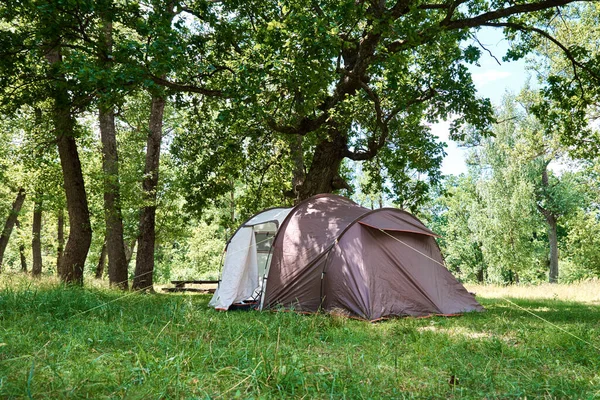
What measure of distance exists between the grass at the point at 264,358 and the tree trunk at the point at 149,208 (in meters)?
5.55

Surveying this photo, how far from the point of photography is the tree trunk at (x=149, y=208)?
11492 millimetres

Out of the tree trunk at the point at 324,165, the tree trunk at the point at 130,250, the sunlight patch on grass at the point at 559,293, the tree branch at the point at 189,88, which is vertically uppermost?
the tree branch at the point at 189,88

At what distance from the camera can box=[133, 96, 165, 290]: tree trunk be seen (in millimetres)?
11492

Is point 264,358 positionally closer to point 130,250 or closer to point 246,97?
point 246,97

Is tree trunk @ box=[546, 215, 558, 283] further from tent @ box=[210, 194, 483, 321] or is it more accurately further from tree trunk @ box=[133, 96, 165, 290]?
tree trunk @ box=[133, 96, 165, 290]

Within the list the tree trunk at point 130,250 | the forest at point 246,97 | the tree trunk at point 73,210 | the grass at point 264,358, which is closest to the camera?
the grass at point 264,358

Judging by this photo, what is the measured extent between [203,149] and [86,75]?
16.8 feet

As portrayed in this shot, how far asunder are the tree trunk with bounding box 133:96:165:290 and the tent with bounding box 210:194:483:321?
3.65 metres

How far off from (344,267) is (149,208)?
645cm

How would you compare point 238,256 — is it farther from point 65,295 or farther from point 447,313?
point 447,313

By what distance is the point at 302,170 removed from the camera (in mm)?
11984

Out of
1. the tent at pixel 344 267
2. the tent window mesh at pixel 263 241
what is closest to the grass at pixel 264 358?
the tent at pixel 344 267

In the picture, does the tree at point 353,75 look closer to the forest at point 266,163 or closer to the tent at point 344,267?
the forest at point 266,163

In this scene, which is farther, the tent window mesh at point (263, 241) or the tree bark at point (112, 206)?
the tree bark at point (112, 206)
